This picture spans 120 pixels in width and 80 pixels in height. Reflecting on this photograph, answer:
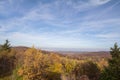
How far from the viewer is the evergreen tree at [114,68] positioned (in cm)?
3769

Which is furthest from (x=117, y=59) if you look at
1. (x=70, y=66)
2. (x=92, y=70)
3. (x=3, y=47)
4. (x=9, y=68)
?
(x=3, y=47)

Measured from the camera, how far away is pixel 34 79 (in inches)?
1607

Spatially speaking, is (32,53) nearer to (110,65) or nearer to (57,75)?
(57,75)

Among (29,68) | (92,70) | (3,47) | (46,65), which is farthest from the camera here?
(3,47)

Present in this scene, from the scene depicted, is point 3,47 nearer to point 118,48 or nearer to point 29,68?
point 29,68

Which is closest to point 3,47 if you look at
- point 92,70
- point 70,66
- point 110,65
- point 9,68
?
point 9,68

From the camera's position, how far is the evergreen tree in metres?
37.7

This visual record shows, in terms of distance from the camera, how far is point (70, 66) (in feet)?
245

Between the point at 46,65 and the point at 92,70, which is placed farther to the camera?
the point at 92,70

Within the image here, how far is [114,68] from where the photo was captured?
124 ft

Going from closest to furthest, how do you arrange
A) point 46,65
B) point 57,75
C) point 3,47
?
point 46,65 < point 57,75 < point 3,47

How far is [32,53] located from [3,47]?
44.2m

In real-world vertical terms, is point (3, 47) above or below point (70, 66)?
above

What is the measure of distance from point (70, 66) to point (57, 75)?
82.9 ft
